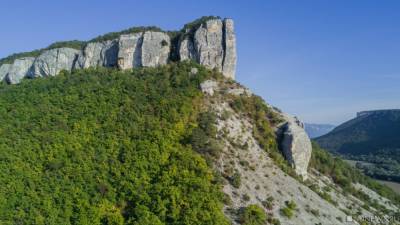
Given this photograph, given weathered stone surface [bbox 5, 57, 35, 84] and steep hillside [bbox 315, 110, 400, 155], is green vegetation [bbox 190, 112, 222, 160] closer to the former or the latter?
weathered stone surface [bbox 5, 57, 35, 84]

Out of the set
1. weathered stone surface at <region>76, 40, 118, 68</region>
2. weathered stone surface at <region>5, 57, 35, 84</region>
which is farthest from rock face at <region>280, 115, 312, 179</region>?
weathered stone surface at <region>5, 57, 35, 84</region>

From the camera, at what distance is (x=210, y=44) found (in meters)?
72.2

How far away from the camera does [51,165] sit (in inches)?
2067

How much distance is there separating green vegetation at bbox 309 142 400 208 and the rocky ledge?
21.7 metres

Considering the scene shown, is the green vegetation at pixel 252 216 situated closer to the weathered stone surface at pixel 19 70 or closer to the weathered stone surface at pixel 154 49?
the weathered stone surface at pixel 154 49

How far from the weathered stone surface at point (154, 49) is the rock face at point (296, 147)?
27.2 metres

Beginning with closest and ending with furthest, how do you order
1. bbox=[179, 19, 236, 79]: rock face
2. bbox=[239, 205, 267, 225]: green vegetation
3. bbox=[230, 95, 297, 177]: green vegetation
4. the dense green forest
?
bbox=[239, 205, 267, 225]: green vegetation
the dense green forest
bbox=[230, 95, 297, 177]: green vegetation
bbox=[179, 19, 236, 79]: rock face

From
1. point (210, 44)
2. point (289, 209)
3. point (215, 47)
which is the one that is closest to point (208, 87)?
point (215, 47)

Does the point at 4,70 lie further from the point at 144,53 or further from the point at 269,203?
the point at 269,203

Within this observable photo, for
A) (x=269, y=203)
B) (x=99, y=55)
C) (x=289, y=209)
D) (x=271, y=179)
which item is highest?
(x=99, y=55)

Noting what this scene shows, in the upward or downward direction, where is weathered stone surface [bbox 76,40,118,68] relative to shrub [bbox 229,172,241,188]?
upward

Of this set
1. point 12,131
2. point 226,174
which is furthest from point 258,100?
point 12,131

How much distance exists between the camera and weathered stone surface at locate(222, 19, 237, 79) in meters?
71.4

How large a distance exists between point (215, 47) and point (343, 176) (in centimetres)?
3274
